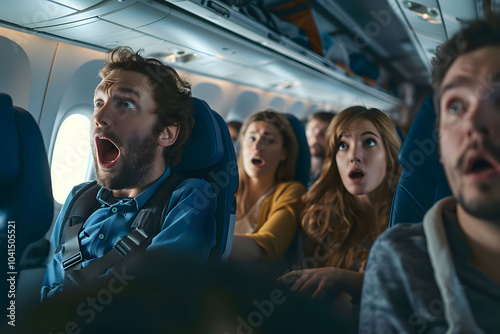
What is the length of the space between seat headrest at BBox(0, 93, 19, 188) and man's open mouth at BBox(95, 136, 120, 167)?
1.20 ft

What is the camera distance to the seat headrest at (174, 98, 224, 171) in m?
1.79

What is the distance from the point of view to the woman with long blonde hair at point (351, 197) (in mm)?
1521

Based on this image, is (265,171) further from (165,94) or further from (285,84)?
(285,84)

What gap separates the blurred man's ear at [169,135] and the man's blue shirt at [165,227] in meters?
0.13

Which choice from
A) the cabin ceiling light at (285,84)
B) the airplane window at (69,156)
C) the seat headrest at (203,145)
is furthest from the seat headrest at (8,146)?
the cabin ceiling light at (285,84)

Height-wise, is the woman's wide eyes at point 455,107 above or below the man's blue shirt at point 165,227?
above

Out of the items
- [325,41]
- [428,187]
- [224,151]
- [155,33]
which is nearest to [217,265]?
[224,151]

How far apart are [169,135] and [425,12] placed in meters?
2.45

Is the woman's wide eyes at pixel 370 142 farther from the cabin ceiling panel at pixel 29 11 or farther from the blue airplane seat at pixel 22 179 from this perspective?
the cabin ceiling panel at pixel 29 11

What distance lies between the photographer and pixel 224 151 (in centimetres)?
183

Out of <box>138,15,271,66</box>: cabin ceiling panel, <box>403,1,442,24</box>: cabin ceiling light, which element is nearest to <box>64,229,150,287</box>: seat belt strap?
<box>138,15,271,66</box>: cabin ceiling panel

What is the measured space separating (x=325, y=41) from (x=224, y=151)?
12.1ft

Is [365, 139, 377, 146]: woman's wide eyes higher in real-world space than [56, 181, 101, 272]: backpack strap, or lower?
higher

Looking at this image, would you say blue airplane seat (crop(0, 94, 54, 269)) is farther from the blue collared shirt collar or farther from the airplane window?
the blue collared shirt collar
